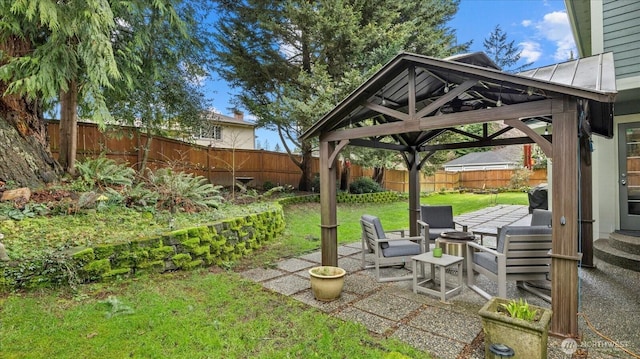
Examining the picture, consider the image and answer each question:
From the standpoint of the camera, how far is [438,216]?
253 inches

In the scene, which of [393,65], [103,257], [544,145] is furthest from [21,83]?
[544,145]

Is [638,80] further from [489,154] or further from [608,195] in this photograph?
[489,154]

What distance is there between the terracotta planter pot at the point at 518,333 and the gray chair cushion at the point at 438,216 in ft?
12.2

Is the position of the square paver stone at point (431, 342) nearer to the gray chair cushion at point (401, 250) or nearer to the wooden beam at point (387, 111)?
the gray chair cushion at point (401, 250)

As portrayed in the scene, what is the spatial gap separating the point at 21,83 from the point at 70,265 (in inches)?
134

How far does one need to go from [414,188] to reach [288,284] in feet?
11.4

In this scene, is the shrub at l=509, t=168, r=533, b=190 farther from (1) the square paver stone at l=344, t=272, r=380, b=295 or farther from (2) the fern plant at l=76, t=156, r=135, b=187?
(2) the fern plant at l=76, t=156, r=135, b=187

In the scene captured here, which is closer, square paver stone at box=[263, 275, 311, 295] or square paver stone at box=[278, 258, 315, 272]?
square paver stone at box=[263, 275, 311, 295]

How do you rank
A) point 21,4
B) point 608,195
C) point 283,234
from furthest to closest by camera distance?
1. point 283,234
2. point 608,195
3. point 21,4

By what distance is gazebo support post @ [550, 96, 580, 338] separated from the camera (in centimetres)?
287

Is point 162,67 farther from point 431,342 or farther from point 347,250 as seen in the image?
point 431,342

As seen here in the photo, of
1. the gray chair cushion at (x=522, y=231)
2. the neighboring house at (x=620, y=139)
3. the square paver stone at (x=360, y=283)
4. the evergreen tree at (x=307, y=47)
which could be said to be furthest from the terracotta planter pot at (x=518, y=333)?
the evergreen tree at (x=307, y=47)

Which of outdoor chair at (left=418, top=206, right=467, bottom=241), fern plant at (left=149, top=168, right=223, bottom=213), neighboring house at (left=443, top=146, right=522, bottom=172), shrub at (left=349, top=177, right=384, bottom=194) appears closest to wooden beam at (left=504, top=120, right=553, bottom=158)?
outdoor chair at (left=418, top=206, right=467, bottom=241)

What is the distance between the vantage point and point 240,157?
1227 cm
